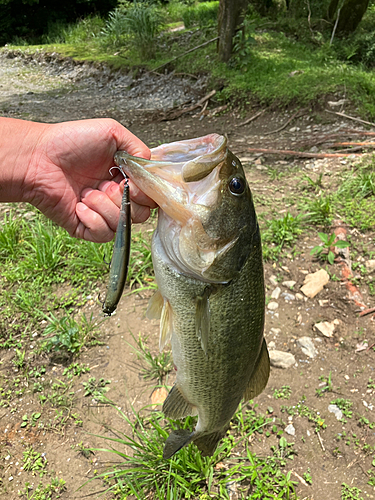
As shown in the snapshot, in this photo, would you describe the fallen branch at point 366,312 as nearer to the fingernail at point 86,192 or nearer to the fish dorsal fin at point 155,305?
the fish dorsal fin at point 155,305

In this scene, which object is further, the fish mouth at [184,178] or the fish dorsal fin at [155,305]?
the fish dorsal fin at [155,305]

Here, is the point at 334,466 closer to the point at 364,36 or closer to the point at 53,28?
the point at 364,36

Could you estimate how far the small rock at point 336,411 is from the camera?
258 cm

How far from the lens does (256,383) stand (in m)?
1.78

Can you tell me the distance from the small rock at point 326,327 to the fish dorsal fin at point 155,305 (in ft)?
6.59

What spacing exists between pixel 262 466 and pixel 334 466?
0.50 m

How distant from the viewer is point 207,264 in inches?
57.4

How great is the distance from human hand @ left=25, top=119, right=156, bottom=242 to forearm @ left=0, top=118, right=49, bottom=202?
0.02 m

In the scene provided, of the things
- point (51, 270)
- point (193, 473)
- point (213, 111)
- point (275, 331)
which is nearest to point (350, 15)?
point (213, 111)

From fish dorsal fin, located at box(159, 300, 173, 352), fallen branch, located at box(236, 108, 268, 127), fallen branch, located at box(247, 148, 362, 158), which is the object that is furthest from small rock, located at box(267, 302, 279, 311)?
fallen branch, located at box(236, 108, 268, 127)

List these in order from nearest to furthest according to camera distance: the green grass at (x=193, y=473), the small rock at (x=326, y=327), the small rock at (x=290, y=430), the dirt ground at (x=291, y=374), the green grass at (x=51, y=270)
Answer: the green grass at (x=193, y=473)
the dirt ground at (x=291, y=374)
the small rock at (x=290, y=430)
the small rock at (x=326, y=327)
the green grass at (x=51, y=270)

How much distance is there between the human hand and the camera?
1761 mm

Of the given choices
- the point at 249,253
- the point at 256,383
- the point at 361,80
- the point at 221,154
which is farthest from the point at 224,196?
the point at 361,80

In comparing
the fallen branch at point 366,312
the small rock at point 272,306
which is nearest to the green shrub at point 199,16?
the small rock at point 272,306
